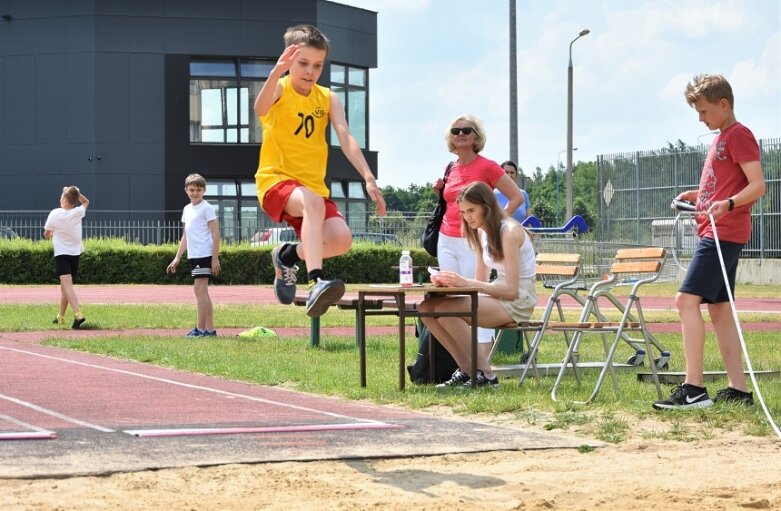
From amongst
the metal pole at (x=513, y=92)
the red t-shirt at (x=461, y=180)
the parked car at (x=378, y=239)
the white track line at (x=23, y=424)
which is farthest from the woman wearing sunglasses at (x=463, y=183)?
the parked car at (x=378, y=239)

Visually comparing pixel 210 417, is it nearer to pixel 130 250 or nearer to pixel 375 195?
pixel 375 195

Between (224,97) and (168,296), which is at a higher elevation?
(224,97)

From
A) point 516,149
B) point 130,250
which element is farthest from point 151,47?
point 516,149

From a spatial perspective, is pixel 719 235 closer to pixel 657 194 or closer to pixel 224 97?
pixel 657 194

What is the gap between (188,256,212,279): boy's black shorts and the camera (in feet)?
50.3

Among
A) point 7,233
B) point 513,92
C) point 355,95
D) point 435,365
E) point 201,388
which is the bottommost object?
point 201,388

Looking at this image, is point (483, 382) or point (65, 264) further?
point (65, 264)

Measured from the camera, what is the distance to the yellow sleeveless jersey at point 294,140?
843 centimetres

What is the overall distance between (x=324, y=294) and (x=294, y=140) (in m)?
1.05

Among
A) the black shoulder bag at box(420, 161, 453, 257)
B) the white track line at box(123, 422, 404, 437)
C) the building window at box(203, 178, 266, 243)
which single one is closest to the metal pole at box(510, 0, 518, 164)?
the building window at box(203, 178, 266, 243)

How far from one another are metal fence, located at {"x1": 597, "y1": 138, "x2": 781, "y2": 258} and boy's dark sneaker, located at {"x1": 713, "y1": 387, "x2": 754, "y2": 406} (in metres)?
22.8

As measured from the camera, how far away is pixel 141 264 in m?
34.2

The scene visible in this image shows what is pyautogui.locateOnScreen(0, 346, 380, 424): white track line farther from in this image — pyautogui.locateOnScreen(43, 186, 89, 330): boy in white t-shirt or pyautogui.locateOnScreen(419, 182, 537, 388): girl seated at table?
pyautogui.locateOnScreen(43, 186, 89, 330): boy in white t-shirt

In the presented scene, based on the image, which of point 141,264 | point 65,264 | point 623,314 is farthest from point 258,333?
point 141,264
